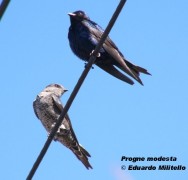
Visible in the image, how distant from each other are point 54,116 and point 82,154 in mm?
1058

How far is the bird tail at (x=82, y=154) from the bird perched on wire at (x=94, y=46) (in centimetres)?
105

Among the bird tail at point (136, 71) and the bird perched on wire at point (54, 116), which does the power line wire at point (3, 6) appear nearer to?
the bird tail at point (136, 71)

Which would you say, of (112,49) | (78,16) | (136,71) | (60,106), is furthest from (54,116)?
(136,71)

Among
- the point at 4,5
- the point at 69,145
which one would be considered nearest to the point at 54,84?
the point at 69,145

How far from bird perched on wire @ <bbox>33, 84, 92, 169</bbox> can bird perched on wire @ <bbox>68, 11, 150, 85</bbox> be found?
114 cm

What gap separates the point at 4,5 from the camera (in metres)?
1.56

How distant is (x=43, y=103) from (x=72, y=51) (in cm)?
128

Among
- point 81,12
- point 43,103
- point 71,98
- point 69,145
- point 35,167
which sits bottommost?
point 35,167

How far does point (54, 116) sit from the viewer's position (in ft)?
22.5

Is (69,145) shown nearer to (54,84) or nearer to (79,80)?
(54,84)

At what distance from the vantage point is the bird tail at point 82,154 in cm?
568

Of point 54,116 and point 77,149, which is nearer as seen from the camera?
point 77,149

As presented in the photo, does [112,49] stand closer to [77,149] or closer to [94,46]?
[94,46]

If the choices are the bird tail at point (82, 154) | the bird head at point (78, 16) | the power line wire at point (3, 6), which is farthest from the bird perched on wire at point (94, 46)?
the power line wire at point (3, 6)
